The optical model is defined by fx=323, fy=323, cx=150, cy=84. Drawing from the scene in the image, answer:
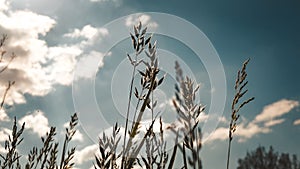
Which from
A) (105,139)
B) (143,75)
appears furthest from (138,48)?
(105,139)

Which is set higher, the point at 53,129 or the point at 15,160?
the point at 53,129

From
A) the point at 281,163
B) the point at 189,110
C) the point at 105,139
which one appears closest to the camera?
the point at 189,110

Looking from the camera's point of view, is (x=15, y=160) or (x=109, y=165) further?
(x=15, y=160)

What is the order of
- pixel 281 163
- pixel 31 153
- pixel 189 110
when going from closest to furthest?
pixel 189 110
pixel 31 153
pixel 281 163

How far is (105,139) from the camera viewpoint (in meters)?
1.44

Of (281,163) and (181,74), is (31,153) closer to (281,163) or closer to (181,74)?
(181,74)

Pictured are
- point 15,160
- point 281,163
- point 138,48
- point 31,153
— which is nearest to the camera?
point 138,48

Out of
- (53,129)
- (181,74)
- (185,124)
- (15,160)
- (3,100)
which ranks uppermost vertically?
(3,100)

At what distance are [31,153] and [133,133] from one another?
2.38 meters

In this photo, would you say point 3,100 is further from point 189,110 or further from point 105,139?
point 189,110

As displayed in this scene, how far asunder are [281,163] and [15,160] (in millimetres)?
71491

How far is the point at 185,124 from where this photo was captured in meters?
0.94

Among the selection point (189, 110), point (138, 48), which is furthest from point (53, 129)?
point (189, 110)

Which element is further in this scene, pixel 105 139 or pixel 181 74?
pixel 105 139
